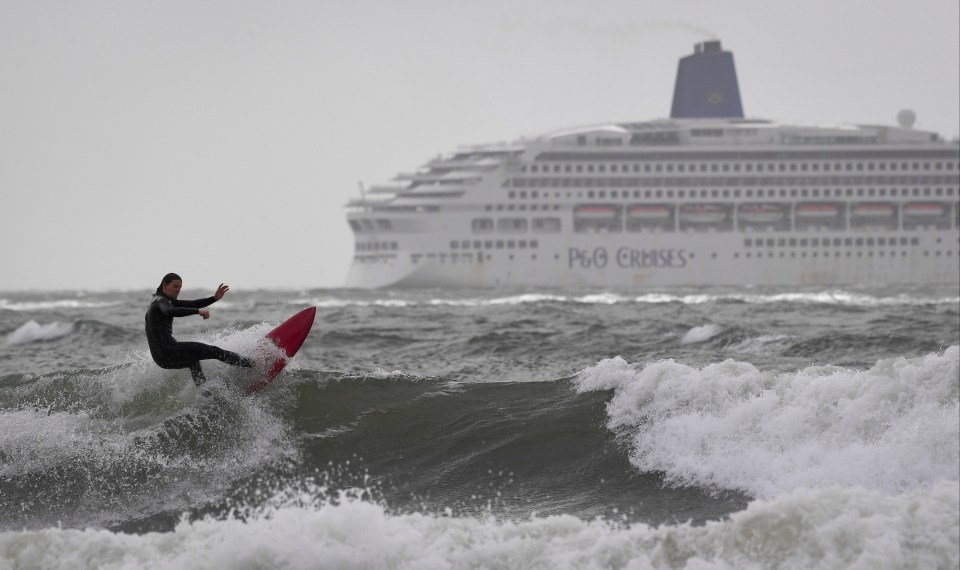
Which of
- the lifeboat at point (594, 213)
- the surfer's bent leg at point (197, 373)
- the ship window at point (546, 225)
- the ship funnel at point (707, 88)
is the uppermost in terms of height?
the ship funnel at point (707, 88)

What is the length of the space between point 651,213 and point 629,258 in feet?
12.0

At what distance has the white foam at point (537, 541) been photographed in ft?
22.4

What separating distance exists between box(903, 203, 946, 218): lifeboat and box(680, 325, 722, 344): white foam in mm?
62470

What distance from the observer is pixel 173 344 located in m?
10.3

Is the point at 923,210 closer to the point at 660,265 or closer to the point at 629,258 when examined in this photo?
the point at 660,265

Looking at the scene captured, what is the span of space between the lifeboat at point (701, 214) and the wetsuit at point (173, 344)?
67.0 m

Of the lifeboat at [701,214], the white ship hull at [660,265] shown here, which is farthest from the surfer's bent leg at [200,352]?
the lifeboat at [701,214]

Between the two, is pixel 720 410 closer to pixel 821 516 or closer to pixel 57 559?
pixel 821 516

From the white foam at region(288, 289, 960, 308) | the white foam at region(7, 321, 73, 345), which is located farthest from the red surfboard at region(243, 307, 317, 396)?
the white foam at region(288, 289, 960, 308)

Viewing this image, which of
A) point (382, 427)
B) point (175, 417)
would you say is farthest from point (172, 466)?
point (382, 427)

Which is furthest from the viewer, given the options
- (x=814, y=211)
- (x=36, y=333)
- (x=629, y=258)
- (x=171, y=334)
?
(x=814, y=211)

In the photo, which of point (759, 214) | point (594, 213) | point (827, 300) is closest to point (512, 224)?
point (594, 213)

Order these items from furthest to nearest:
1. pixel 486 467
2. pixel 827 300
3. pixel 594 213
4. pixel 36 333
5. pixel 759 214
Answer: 1. pixel 759 214
2. pixel 594 213
3. pixel 827 300
4. pixel 36 333
5. pixel 486 467

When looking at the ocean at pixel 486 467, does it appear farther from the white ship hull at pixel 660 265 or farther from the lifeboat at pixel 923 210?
the lifeboat at pixel 923 210
